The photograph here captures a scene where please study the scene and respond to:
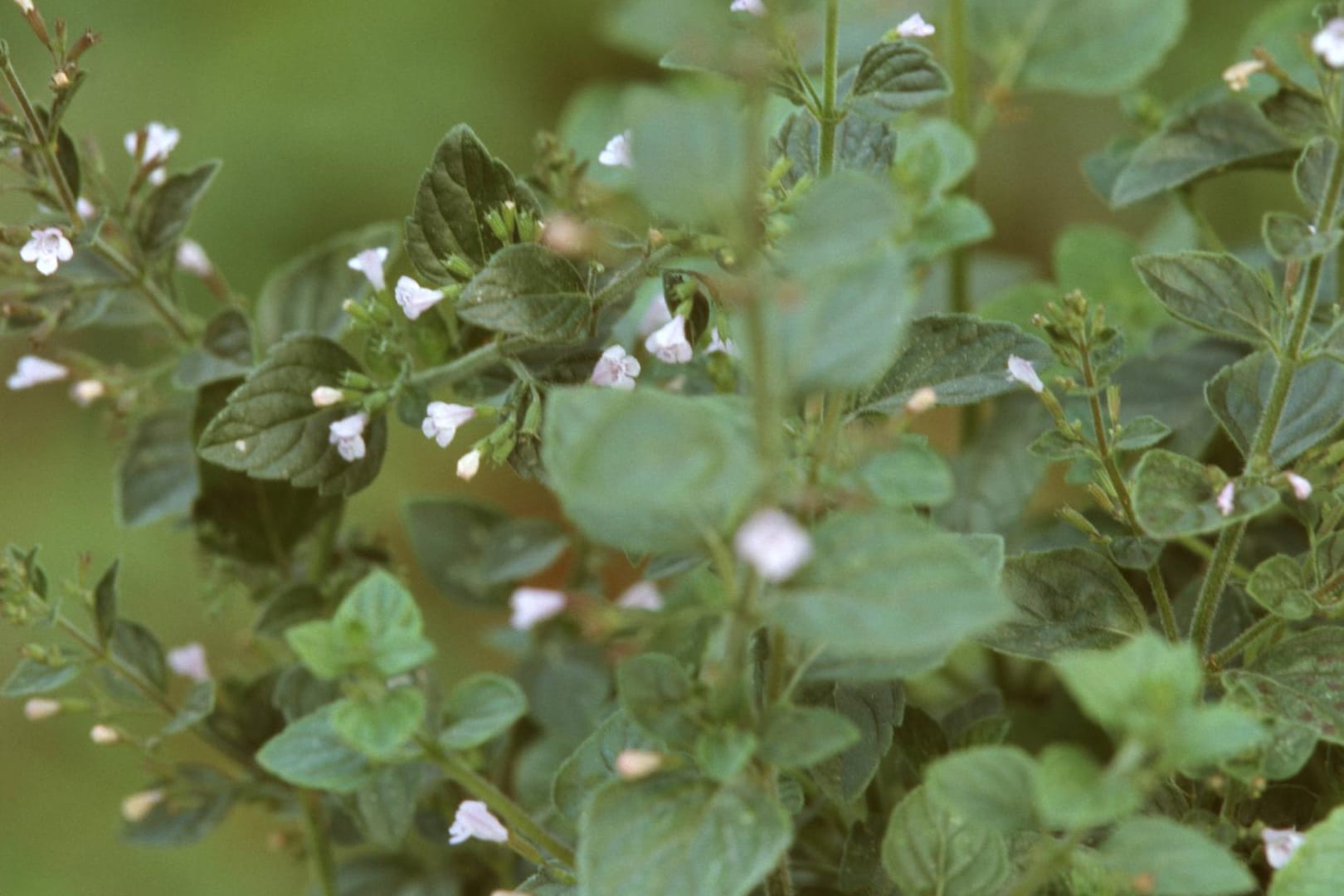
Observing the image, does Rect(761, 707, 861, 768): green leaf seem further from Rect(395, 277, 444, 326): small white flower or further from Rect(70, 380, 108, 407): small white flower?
Rect(70, 380, 108, 407): small white flower

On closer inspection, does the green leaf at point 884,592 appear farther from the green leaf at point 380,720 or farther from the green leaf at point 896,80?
the green leaf at point 896,80

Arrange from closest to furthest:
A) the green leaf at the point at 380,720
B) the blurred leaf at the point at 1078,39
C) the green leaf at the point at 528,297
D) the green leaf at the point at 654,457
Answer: the green leaf at the point at 654,457
the green leaf at the point at 380,720
the green leaf at the point at 528,297
the blurred leaf at the point at 1078,39

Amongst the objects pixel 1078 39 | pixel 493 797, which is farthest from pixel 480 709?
pixel 1078 39

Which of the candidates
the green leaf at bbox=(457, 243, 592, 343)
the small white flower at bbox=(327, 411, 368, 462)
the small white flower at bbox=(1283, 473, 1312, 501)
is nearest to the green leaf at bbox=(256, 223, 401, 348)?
the small white flower at bbox=(327, 411, 368, 462)

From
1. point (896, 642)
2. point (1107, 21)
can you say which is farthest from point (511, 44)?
point (896, 642)

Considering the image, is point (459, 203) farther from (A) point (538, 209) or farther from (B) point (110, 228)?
(B) point (110, 228)

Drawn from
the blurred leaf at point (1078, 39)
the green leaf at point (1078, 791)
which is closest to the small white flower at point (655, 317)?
the green leaf at point (1078, 791)
